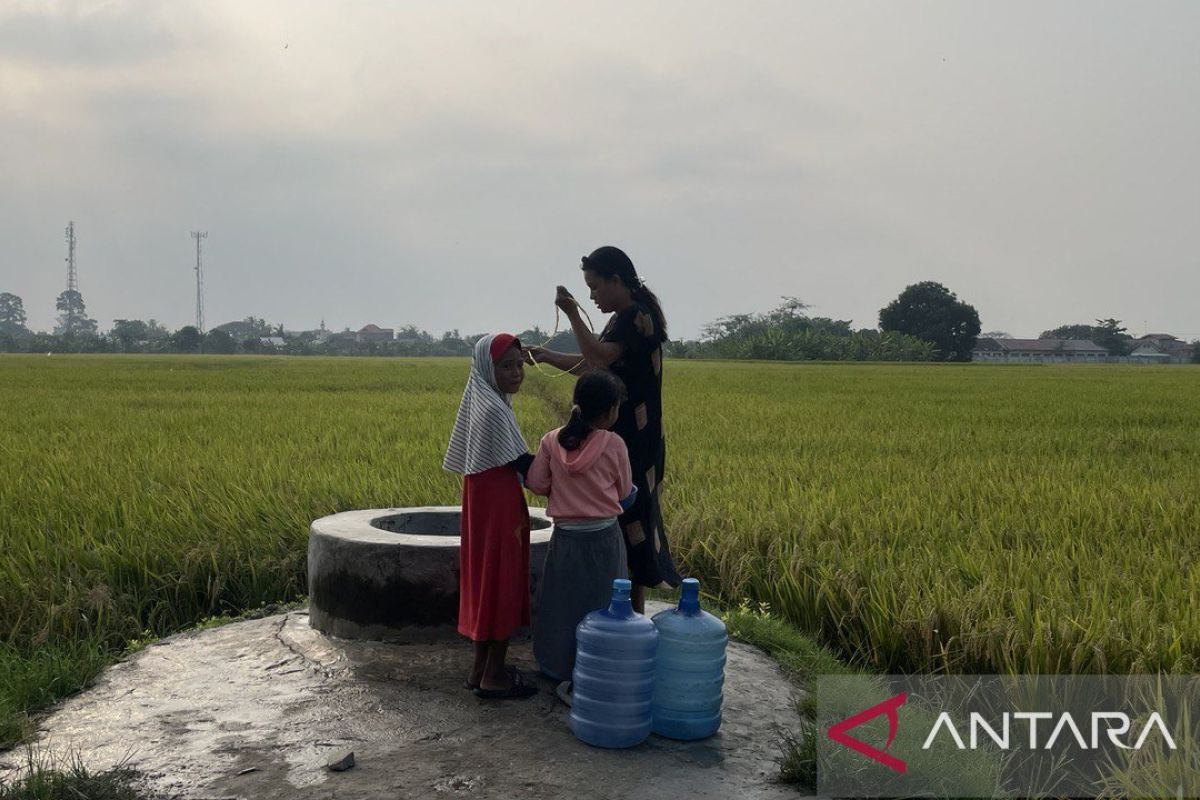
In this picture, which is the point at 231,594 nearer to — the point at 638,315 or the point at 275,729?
the point at 275,729

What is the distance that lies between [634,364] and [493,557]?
79 centimetres

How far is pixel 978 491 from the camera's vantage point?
21.4ft

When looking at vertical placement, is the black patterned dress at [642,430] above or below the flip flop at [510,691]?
above

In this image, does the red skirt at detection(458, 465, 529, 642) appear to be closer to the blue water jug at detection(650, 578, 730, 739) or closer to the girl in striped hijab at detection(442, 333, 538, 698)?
the girl in striped hijab at detection(442, 333, 538, 698)

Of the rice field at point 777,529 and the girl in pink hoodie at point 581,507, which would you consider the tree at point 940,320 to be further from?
the girl in pink hoodie at point 581,507

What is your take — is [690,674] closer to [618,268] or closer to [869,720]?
[869,720]

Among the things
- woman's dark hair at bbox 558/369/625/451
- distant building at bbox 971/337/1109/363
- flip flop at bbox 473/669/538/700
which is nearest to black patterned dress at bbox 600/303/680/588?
woman's dark hair at bbox 558/369/625/451

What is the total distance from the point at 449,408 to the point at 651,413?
10531mm

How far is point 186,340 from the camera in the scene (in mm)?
68625

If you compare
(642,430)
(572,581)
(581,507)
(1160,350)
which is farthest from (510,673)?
(1160,350)

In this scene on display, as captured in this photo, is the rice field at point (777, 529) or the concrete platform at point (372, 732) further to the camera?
the rice field at point (777, 529)

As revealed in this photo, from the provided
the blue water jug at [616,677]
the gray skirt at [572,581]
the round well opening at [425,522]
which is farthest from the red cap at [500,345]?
the round well opening at [425,522]

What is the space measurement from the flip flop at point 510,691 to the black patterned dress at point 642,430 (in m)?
0.58

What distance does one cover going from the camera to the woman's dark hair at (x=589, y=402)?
3.04 metres
